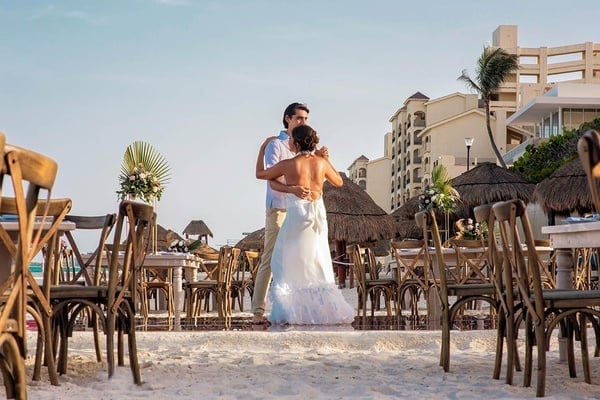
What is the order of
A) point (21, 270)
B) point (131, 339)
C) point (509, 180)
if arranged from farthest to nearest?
point (509, 180), point (131, 339), point (21, 270)

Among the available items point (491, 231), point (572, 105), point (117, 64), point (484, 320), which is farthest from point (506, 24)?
point (491, 231)

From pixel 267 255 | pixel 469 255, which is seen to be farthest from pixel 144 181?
pixel 469 255

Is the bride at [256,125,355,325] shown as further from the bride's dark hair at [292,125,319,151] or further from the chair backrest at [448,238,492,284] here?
the chair backrest at [448,238,492,284]

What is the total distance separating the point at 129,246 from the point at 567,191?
74.9 ft

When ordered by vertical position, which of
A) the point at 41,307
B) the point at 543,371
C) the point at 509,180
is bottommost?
the point at 543,371

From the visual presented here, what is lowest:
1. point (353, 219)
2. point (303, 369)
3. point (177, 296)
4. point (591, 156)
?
point (303, 369)

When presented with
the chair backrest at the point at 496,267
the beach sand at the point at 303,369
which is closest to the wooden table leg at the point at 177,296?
the beach sand at the point at 303,369

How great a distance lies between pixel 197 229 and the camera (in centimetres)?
4941

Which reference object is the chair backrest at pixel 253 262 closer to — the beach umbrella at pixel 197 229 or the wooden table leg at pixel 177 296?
the wooden table leg at pixel 177 296

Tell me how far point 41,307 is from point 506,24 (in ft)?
236

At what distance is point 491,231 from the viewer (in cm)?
558

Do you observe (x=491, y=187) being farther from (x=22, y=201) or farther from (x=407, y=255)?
(x=22, y=201)

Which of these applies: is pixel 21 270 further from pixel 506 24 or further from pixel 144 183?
pixel 506 24

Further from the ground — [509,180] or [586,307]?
[509,180]
